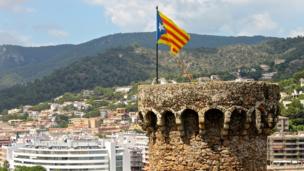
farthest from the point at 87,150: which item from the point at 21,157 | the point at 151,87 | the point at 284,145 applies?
the point at 151,87

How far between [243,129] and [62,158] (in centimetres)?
14567

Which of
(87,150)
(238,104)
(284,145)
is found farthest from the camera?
(87,150)

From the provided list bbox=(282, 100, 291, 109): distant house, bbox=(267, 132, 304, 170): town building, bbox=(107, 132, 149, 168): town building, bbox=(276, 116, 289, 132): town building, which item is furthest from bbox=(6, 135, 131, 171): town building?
bbox=(282, 100, 291, 109): distant house

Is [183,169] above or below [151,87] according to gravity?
below

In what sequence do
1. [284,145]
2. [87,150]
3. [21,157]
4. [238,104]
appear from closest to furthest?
[238,104]
[284,145]
[87,150]
[21,157]

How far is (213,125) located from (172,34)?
3556mm

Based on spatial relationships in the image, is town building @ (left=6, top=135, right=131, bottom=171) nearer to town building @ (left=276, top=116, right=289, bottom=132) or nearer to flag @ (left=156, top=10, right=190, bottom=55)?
town building @ (left=276, top=116, right=289, bottom=132)

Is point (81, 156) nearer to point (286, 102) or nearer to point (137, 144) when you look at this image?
point (137, 144)

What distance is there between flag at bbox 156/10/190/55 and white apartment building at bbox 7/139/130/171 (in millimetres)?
137144

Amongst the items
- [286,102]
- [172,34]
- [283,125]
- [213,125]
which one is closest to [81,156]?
[283,125]

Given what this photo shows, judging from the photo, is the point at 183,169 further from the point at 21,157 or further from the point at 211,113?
the point at 21,157

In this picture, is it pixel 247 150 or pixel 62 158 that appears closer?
pixel 247 150

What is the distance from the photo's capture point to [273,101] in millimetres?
18281

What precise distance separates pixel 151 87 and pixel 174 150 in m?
1.68
